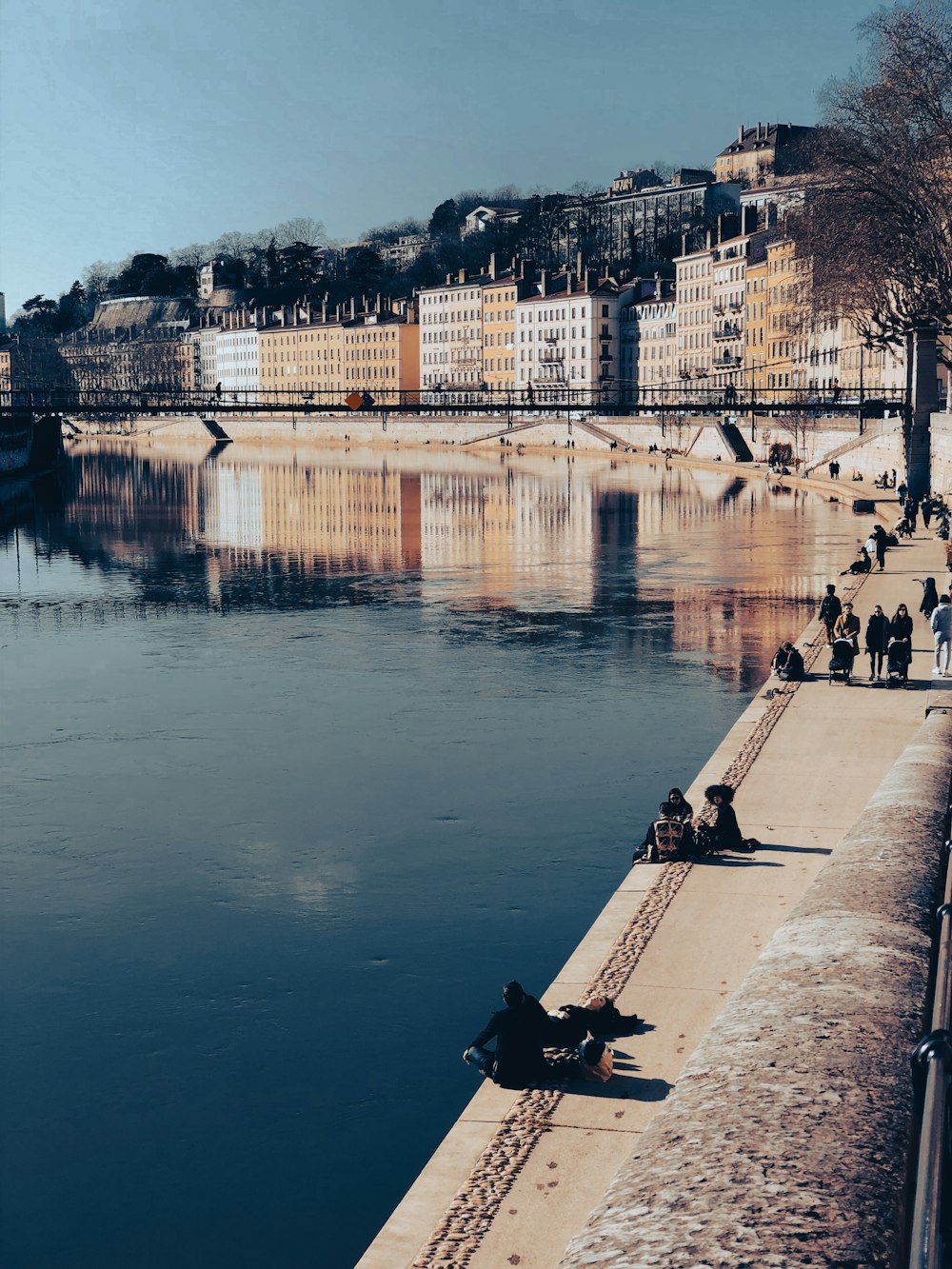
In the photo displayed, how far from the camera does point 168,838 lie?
19562 millimetres

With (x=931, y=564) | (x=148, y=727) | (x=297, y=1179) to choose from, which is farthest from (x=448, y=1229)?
(x=931, y=564)

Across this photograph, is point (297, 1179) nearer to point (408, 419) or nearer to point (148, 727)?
point (148, 727)

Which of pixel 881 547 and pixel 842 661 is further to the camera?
pixel 881 547

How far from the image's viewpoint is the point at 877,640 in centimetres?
2641

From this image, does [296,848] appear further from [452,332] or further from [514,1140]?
[452,332]

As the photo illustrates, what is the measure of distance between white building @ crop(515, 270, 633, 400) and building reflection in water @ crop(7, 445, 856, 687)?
49.0 meters

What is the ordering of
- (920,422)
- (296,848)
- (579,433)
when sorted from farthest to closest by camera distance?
(579,433) < (920,422) < (296,848)

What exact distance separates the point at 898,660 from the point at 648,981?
13720mm

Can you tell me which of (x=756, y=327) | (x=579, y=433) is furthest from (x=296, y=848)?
(x=579, y=433)

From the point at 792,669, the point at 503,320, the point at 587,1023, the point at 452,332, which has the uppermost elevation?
the point at 503,320

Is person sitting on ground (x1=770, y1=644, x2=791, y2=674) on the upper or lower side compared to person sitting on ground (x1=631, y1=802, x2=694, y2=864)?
upper

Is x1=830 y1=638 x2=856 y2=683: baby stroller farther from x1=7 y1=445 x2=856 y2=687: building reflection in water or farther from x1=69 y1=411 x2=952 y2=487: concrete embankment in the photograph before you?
x1=69 y1=411 x2=952 y2=487: concrete embankment

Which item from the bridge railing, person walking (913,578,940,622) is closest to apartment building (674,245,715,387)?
the bridge railing

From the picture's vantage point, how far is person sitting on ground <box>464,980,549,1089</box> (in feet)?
37.8
